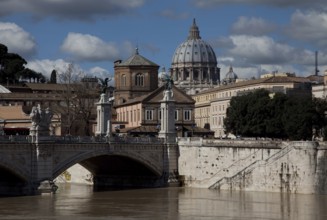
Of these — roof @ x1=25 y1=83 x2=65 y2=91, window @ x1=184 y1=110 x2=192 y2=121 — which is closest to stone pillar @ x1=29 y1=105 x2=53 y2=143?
window @ x1=184 y1=110 x2=192 y2=121

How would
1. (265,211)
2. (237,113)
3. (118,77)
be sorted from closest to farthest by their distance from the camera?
1. (265,211)
2. (237,113)
3. (118,77)

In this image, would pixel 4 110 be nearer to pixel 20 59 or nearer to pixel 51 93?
pixel 51 93

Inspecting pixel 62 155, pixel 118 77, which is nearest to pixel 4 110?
pixel 118 77

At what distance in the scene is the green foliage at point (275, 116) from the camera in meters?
82.9

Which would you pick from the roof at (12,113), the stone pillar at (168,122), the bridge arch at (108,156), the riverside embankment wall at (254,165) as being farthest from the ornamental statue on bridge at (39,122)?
the roof at (12,113)

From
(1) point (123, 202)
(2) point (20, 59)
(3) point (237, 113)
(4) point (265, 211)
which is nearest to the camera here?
(4) point (265, 211)

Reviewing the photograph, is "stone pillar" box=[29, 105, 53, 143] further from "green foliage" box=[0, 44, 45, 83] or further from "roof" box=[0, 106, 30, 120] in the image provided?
"green foliage" box=[0, 44, 45, 83]

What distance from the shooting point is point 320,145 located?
64062 mm

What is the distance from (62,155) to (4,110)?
4231 centimetres

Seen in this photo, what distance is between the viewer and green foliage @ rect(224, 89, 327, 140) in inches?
3263

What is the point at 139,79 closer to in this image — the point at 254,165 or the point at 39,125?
the point at 254,165

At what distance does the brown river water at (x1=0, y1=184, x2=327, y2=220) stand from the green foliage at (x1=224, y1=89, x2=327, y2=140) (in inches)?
744

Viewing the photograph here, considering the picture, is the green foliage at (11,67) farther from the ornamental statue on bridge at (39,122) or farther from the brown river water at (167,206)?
the ornamental statue on bridge at (39,122)

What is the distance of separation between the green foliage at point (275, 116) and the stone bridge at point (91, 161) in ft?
49.6
